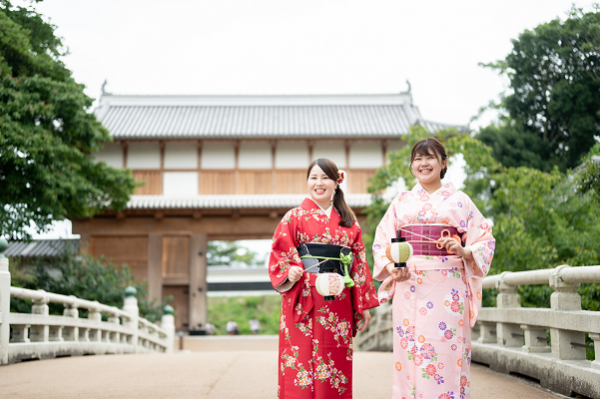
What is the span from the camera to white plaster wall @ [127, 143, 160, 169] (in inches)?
672

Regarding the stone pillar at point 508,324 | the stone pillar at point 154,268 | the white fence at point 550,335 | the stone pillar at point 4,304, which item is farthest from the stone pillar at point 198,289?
the stone pillar at point 508,324

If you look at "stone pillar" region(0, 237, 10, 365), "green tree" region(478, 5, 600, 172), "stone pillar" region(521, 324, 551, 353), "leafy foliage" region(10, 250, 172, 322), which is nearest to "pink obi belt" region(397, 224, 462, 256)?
"stone pillar" region(521, 324, 551, 353)

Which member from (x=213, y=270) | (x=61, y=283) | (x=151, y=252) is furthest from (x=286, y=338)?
(x=213, y=270)

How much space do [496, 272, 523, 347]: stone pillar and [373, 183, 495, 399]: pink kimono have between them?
8.71 ft

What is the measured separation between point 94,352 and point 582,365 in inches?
285

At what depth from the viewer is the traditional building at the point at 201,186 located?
54.2ft

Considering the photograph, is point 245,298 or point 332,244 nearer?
point 332,244

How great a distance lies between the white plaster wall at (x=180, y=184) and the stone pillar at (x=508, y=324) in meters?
→ 12.1

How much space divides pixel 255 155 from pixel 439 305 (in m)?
14.3

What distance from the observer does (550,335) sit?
185 inches

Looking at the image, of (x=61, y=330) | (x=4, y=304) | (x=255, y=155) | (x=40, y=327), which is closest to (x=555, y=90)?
(x=4, y=304)

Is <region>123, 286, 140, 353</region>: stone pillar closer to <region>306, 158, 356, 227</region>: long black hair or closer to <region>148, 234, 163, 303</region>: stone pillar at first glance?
<region>148, 234, 163, 303</region>: stone pillar

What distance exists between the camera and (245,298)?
2961 centimetres

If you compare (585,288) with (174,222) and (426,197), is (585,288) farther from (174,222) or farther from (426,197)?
(174,222)
